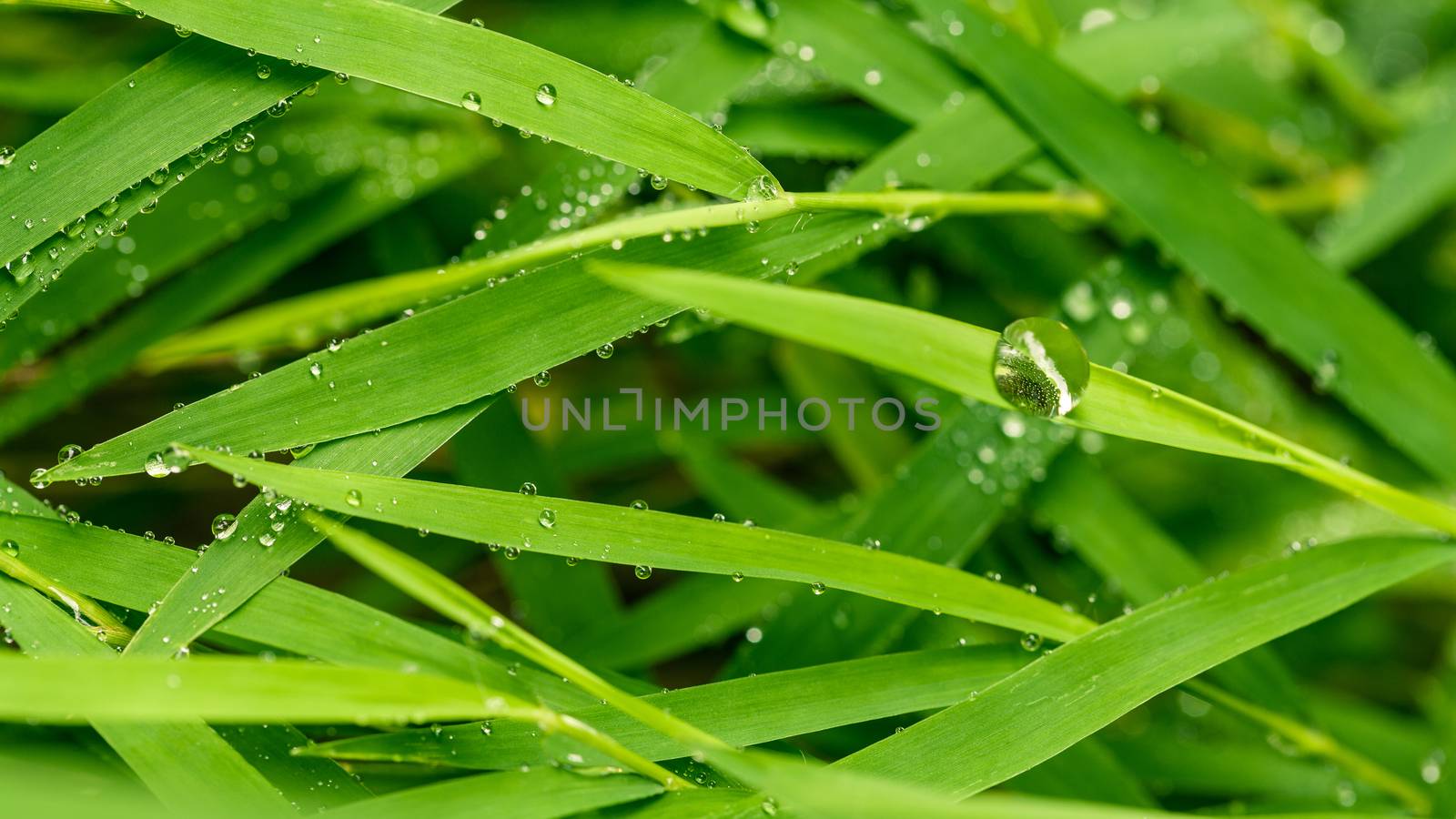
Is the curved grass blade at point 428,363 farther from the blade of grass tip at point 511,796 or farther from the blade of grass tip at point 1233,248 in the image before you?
the blade of grass tip at point 1233,248

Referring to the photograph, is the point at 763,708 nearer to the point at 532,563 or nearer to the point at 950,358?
the point at 950,358

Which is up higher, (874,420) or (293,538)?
(874,420)

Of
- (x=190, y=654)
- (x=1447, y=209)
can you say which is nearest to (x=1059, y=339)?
(x=190, y=654)

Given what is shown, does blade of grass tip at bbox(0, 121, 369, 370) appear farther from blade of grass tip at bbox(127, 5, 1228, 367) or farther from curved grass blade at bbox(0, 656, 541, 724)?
curved grass blade at bbox(0, 656, 541, 724)

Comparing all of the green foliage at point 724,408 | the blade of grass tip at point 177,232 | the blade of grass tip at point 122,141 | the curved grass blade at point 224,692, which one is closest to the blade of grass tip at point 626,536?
the green foliage at point 724,408

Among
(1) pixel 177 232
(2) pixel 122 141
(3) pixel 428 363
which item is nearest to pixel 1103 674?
(3) pixel 428 363

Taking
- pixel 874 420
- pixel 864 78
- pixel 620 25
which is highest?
→ pixel 620 25

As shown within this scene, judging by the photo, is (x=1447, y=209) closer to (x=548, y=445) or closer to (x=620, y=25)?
(x=620, y=25)

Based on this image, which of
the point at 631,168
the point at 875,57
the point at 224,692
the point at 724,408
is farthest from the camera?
the point at 724,408
